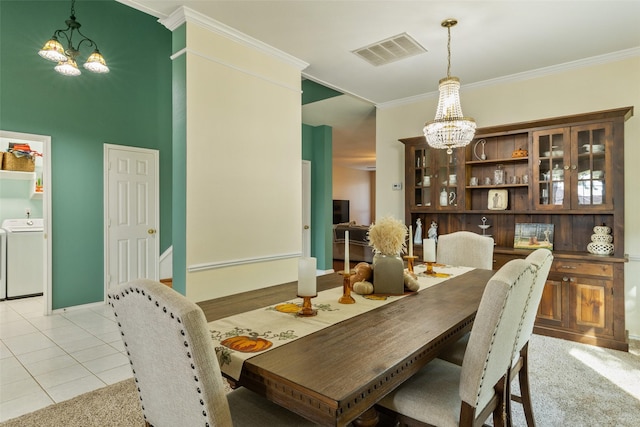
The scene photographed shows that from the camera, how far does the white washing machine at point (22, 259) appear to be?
191 inches

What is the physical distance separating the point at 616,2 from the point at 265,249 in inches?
127

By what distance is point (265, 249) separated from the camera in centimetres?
327

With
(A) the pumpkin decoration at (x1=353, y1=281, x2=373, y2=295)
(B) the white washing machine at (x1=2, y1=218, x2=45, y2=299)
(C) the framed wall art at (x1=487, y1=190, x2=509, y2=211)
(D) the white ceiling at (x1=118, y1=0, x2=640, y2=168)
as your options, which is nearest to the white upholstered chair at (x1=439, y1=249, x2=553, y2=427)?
(A) the pumpkin decoration at (x1=353, y1=281, x2=373, y2=295)

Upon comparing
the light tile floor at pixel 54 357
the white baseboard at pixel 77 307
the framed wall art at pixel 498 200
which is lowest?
the light tile floor at pixel 54 357

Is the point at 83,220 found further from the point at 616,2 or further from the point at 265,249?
the point at 616,2

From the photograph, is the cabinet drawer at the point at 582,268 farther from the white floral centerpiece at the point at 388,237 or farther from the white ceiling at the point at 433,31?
the white floral centerpiece at the point at 388,237

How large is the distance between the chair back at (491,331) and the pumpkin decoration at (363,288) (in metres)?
0.71

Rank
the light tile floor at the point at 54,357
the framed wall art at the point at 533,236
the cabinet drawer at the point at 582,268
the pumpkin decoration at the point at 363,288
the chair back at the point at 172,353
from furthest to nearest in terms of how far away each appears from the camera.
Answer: the framed wall art at the point at 533,236, the cabinet drawer at the point at 582,268, the light tile floor at the point at 54,357, the pumpkin decoration at the point at 363,288, the chair back at the point at 172,353

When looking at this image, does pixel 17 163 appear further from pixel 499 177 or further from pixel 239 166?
pixel 499 177

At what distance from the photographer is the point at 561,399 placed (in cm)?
→ 225

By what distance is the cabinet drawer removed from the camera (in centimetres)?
307

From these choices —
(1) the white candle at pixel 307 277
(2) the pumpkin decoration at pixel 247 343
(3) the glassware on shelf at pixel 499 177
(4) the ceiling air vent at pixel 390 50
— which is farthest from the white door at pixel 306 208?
(2) the pumpkin decoration at pixel 247 343

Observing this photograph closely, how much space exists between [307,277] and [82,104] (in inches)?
170

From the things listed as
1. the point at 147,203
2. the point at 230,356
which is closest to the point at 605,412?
the point at 230,356
